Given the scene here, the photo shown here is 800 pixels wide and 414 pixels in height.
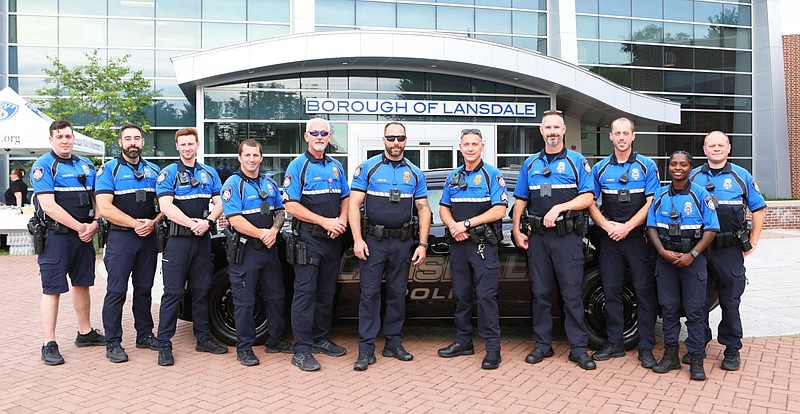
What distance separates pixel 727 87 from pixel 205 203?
2498 cm

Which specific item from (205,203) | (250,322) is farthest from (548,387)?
(205,203)

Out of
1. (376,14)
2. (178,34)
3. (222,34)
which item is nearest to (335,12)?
(376,14)

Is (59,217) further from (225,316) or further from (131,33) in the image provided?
(131,33)

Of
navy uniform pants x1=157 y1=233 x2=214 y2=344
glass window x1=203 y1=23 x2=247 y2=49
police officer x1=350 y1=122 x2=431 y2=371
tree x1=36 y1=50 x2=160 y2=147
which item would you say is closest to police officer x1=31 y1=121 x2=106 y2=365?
navy uniform pants x1=157 y1=233 x2=214 y2=344

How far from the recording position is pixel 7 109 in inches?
462

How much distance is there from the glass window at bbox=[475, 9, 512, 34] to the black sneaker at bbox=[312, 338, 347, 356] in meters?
18.0

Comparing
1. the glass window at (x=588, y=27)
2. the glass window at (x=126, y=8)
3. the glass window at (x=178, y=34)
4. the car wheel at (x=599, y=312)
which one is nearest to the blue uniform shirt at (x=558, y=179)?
the car wheel at (x=599, y=312)

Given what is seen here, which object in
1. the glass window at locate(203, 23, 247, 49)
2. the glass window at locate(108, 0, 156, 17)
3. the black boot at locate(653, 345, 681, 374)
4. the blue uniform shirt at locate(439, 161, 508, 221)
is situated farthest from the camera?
the glass window at locate(203, 23, 247, 49)

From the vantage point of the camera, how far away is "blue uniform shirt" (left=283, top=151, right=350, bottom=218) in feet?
15.6

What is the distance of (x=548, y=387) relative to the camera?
425 cm

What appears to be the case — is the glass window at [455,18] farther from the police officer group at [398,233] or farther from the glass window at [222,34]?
the police officer group at [398,233]

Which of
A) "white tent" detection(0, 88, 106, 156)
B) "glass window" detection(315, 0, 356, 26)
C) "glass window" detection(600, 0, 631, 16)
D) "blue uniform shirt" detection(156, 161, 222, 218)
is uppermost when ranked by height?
"glass window" detection(600, 0, 631, 16)

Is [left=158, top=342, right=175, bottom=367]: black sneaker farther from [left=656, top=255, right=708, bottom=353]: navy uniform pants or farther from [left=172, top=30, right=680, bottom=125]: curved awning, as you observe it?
[left=172, top=30, right=680, bottom=125]: curved awning

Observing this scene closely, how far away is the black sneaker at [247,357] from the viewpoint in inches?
188
